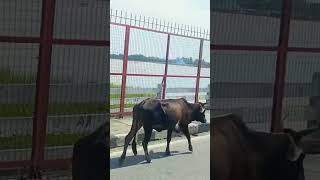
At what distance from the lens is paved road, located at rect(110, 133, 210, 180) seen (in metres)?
1.77

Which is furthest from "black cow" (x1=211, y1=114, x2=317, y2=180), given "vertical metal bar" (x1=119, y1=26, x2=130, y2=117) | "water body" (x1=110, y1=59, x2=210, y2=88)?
"vertical metal bar" (x1=119, y1=26, x2=130, y2=117)

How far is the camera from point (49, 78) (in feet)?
5.62

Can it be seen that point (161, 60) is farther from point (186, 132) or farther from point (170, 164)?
point (170, 164)

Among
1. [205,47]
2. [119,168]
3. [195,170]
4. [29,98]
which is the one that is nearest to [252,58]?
[205,47]

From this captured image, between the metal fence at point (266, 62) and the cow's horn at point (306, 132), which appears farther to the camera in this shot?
the cow's horn at point (306, 132)

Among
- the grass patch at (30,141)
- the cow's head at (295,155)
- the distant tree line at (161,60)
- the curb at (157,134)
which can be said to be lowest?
the cow's head at (295,155)

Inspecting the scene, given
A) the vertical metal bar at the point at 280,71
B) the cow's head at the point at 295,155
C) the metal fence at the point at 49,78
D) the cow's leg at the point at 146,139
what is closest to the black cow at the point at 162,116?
the cow's leg at the point at 146,139

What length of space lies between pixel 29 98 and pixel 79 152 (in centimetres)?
32

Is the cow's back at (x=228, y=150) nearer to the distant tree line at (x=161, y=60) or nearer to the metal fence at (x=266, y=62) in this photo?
the metal fence at (x=266, y=62)

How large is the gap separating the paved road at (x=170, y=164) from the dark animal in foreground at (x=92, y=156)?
0.18ft

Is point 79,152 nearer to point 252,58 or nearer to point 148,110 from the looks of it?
point 148,110

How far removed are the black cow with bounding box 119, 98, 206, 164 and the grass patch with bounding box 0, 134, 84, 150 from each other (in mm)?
232

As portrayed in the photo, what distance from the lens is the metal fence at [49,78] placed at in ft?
5.44

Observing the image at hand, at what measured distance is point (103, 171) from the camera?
1817mm
